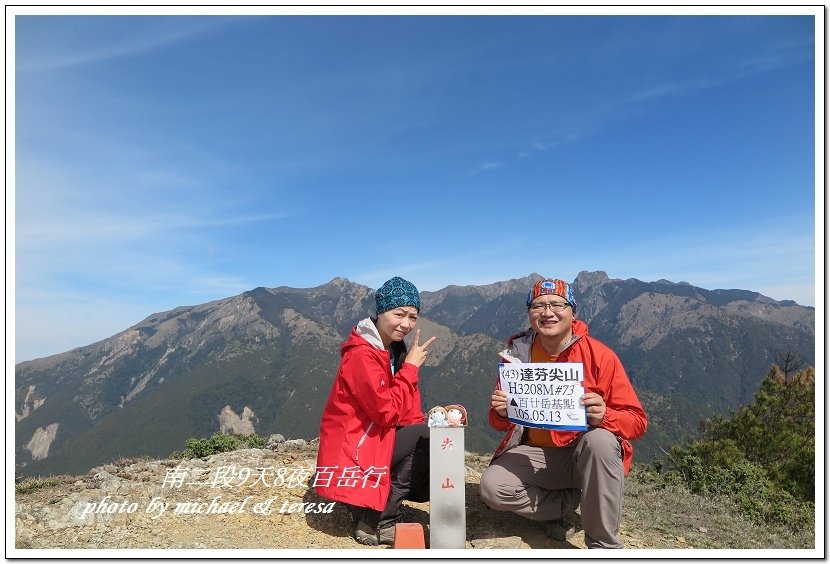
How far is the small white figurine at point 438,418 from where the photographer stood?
4.90m

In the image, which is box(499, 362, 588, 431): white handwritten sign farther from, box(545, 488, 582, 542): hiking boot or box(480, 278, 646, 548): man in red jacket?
box(545, 488, 582, 542): hiking boot

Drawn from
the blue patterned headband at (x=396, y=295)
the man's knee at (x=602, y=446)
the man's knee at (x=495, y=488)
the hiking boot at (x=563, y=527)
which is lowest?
the hiking boot at (x=563, y=527)

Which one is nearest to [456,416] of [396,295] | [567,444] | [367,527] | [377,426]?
[377,426]

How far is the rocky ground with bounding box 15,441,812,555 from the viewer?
5.46 meters

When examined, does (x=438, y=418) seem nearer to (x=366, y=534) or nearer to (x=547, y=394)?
(x=547, y=394)

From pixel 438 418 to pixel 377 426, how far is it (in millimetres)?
586

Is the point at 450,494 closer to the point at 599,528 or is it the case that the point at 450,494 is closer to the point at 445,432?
the point at 445,432

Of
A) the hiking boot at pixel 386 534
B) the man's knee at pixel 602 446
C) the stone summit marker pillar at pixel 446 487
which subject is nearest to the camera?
the man's knee at pixel 602 446

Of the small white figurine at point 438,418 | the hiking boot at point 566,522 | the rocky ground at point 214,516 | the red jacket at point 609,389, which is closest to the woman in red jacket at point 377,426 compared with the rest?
the small white figurine at point 438,418

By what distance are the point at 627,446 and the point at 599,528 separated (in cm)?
73

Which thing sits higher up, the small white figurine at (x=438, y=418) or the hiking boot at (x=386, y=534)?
the small white figurine at (x=438, y=418)

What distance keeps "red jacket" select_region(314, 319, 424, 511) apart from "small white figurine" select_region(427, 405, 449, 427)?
231 millimetres

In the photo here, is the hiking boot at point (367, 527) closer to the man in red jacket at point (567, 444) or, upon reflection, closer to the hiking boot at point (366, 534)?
the hiking boot at point (366, 534)

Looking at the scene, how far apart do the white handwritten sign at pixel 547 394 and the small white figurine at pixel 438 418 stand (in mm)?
644
